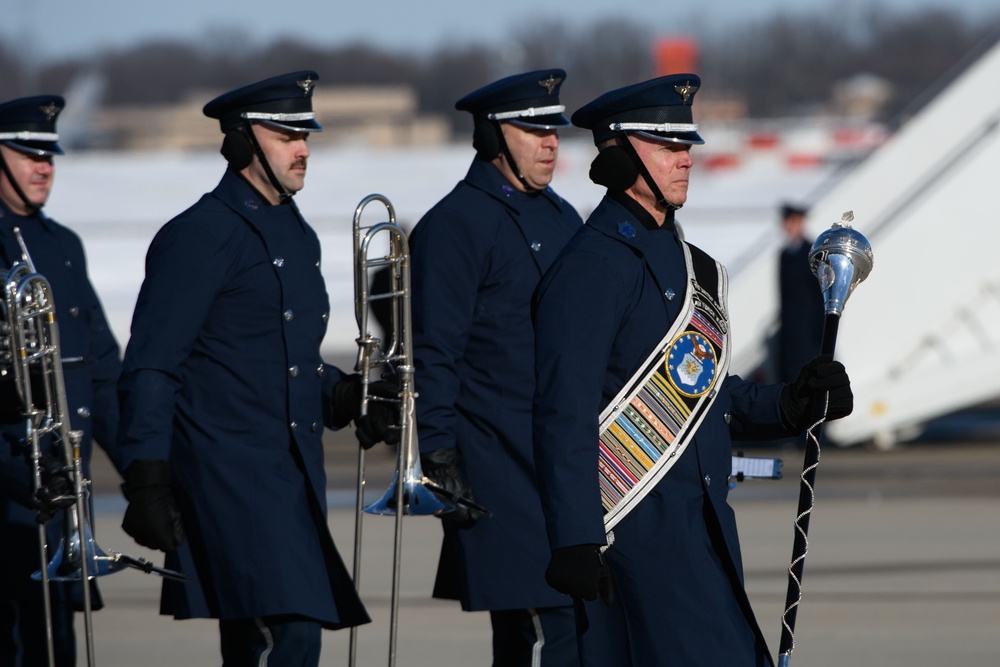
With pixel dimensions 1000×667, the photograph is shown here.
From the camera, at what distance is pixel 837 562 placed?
27.2ft

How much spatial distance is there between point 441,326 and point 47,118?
1717 millimetres

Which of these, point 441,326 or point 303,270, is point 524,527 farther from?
point 303,270

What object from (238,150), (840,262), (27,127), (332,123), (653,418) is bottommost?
(653,418)

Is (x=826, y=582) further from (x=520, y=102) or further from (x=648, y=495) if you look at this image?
(x=648, y=495)

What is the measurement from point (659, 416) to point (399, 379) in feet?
4.38

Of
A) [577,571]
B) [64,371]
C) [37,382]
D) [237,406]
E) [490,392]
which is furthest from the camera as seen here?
[64,371]

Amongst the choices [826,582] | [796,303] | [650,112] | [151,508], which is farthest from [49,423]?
[796,303]

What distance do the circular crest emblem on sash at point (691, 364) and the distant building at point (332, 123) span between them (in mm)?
53409

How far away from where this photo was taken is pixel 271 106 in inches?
194

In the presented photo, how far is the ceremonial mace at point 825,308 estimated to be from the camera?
4027mm

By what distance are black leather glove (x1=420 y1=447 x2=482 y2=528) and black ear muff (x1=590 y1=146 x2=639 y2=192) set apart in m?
1.26

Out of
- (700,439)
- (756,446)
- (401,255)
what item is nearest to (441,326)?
(401,255)

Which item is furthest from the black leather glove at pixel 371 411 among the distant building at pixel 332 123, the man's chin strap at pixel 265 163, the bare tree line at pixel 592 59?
the bare tree line at pixel 592 59

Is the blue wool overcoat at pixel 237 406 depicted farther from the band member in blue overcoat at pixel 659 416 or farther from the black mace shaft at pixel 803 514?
the black mace shaft at pixel 803 514
